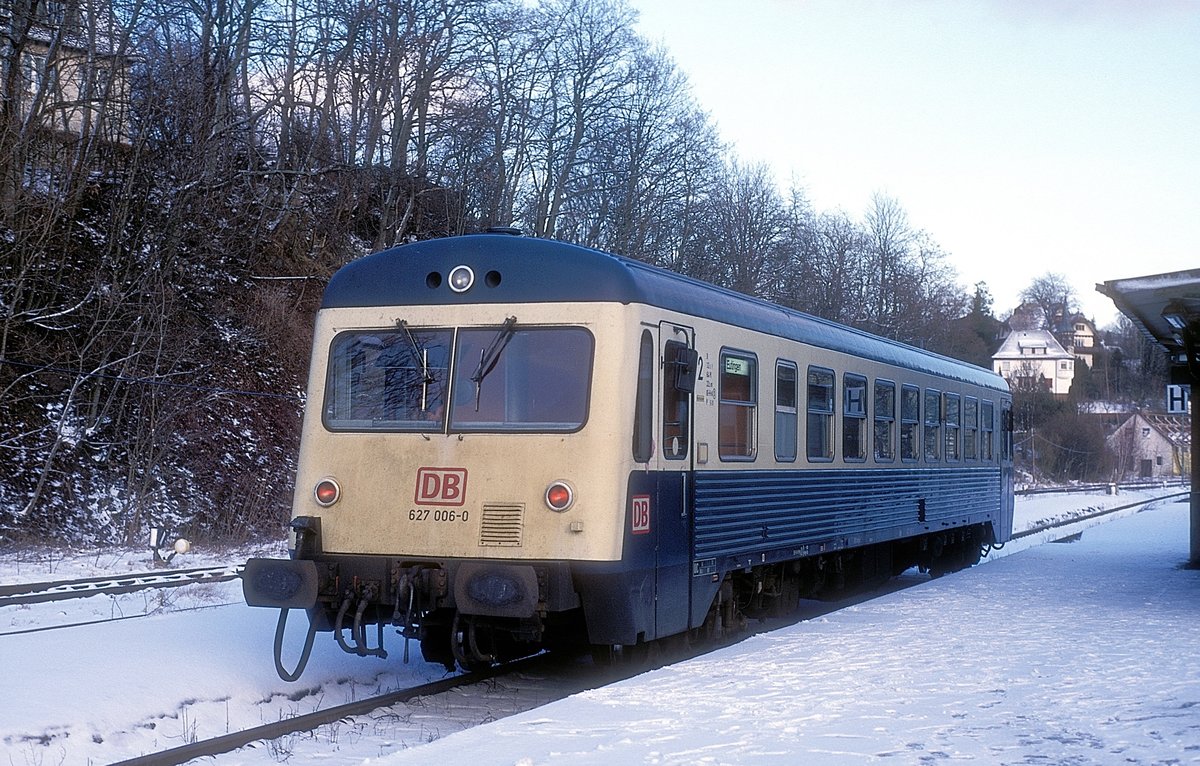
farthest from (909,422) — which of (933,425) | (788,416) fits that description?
(788,416)

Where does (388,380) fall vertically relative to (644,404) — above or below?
above

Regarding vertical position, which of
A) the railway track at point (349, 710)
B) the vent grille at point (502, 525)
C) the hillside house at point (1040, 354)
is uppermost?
the hillside house at point (1040, 354)

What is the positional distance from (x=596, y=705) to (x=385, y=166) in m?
25.4

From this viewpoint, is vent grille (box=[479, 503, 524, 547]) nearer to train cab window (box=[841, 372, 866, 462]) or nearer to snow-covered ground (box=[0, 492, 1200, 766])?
snow-covered ground (box=[0, 492, 1200, 766])

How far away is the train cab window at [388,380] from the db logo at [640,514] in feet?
4.71

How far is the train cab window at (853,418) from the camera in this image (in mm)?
13742

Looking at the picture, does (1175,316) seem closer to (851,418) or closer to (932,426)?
(932,426)

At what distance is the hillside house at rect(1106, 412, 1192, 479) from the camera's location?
89.2 metres

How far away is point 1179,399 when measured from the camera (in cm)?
2064

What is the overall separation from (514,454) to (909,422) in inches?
315

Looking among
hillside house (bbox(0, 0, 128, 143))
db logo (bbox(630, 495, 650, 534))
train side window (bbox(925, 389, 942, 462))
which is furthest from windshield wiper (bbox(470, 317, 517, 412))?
hillside house (bbox(0, 0, 128, 143))

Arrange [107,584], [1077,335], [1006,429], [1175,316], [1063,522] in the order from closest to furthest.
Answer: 1. [1175,316]
2. [107,584]
3. [1006,429]
4. [1063,522]
5. [1077,335]

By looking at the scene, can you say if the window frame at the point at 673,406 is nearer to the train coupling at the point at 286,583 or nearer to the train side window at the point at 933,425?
the train coupling at the point at 286,583

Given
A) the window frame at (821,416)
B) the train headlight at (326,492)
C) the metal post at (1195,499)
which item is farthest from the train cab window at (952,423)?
the train headlight at (326,492)
